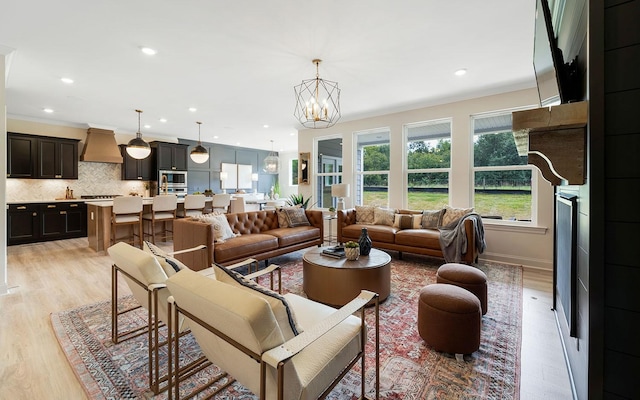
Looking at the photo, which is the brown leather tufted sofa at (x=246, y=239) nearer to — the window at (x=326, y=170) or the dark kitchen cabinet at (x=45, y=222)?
the window at (x=326, y=170)

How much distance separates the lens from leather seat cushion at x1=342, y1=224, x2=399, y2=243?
4.62m

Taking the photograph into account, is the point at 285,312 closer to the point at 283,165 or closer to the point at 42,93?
the point at 42,93

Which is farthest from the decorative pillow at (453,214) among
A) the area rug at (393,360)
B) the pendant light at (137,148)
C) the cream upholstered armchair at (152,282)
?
the pendant light at (137,148)

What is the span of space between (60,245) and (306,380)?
6.90 metres

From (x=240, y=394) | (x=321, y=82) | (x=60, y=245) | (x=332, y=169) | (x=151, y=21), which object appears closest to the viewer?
(x=240, y=394)

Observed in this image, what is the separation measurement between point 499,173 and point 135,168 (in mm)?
8467

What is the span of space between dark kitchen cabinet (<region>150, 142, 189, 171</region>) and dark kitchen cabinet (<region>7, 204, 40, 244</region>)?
269 centimetres

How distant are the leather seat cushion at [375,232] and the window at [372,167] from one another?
110cm

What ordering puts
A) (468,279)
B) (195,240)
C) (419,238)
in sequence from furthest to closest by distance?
(419,238), (195,240), (468,279)

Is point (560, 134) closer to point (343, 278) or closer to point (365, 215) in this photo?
point (343, 278)

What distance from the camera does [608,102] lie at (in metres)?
1.13

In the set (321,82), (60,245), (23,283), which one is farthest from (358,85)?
(60,245)

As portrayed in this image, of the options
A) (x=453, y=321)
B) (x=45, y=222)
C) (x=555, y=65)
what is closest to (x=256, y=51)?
(x=555, y=65)

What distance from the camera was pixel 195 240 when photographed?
3.55 m
